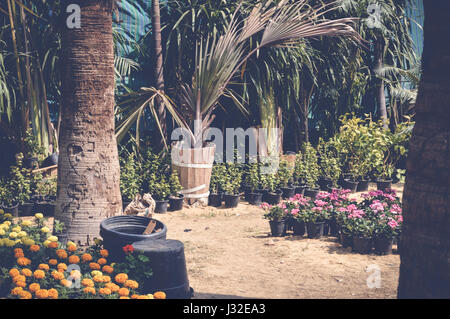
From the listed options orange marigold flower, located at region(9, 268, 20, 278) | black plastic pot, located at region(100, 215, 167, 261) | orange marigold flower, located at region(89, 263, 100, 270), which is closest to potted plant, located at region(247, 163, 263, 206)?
black plastic pot, located at region(100, 215, 167, 261)

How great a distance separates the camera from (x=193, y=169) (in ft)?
28.0

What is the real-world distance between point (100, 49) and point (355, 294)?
3.54 m

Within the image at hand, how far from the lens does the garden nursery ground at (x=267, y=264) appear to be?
5.18 metres

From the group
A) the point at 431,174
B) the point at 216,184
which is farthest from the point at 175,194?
the point at 431,174

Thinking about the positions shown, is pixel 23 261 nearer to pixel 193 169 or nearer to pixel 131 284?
pixel 131 284

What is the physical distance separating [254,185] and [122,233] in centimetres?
449

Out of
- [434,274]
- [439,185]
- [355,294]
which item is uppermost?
[439,185]

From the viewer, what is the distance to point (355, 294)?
200 inches

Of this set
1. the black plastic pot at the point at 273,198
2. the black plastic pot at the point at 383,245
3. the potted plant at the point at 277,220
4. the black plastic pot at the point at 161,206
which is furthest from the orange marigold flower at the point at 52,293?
the black plastic pot at the point at 273,198

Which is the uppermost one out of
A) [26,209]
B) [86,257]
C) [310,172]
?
[310,172]

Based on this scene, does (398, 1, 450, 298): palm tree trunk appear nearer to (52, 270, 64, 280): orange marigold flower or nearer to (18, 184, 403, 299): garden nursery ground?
(18, 184, 403, 299): garden nursery ground
